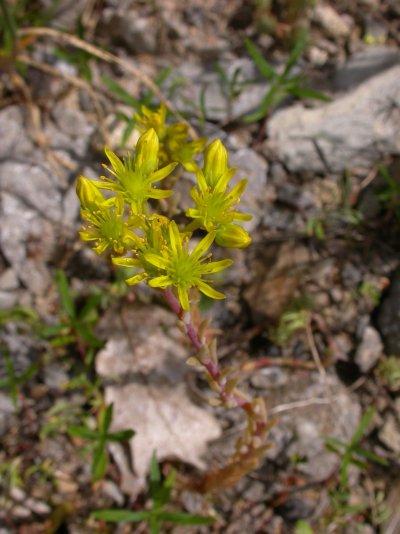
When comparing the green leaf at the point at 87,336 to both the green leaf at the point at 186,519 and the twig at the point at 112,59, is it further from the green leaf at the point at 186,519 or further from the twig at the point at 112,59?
the twig at the point at 112,59

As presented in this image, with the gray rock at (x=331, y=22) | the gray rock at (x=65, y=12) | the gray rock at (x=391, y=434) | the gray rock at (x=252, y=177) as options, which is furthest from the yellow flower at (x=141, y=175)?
the gray rock at (x=331, y=22)

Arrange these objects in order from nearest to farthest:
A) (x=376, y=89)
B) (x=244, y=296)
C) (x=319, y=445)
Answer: (x=319, y=445) → (x=244, y=296) → (x=376, y=89)

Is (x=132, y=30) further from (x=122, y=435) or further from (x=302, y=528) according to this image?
(x=302, y=528)

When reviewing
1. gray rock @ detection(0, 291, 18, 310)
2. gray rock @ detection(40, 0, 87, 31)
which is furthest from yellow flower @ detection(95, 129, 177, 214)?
gray rock @ detection(40, 0, 87, 31)

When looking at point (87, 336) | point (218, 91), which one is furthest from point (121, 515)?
point (218, 91)

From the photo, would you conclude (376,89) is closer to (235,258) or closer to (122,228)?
(235,258)

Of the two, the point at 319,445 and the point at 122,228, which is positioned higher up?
the point at 122,228

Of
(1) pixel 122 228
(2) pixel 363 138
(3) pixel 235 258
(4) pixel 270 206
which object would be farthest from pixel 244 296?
(1) pixel 122 228

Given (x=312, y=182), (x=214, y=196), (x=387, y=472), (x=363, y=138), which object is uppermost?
(x=214, y=196)
